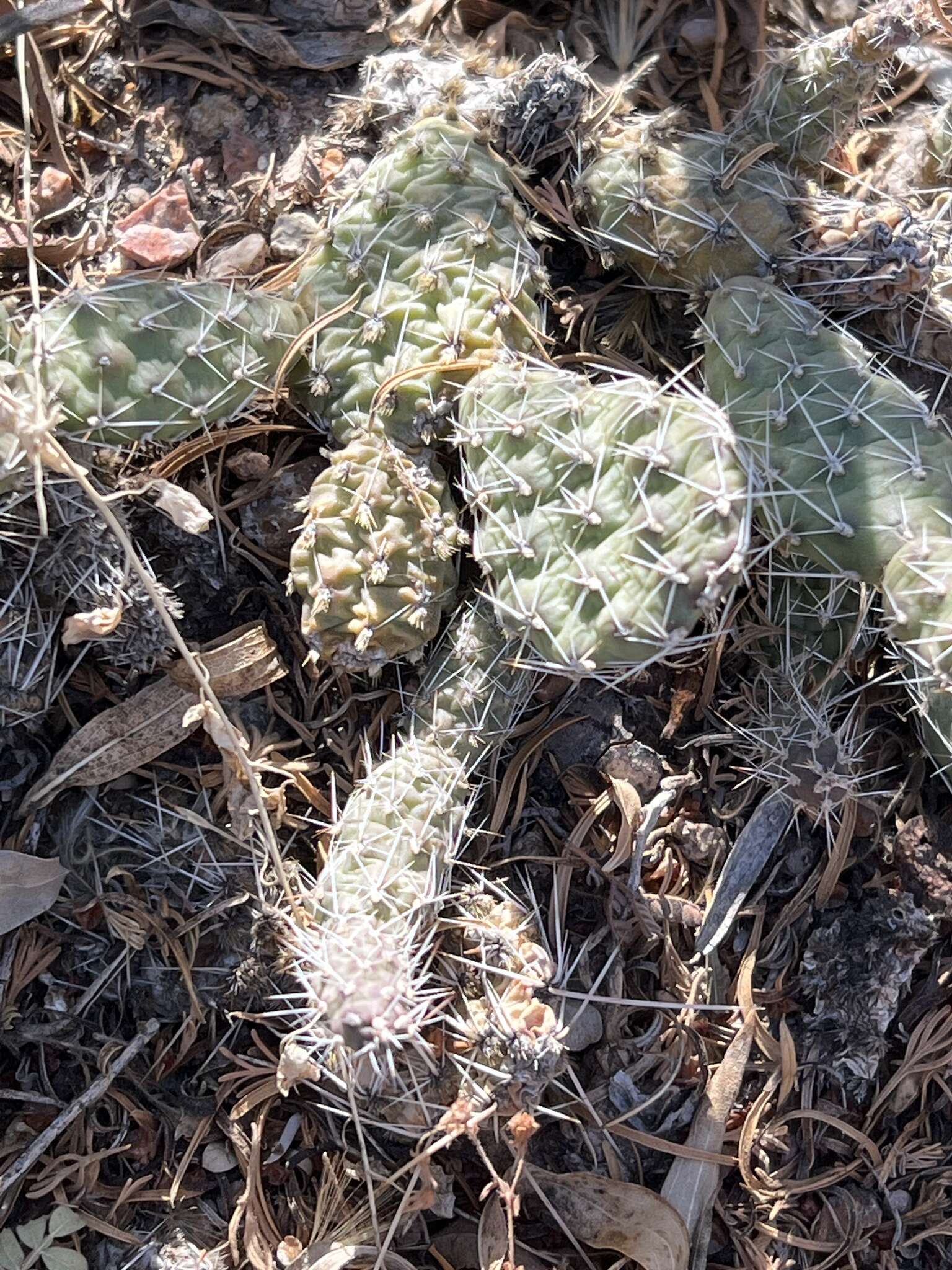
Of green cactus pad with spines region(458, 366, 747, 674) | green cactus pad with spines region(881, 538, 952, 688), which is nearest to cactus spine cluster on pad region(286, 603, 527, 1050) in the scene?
green cactus pad with spines region(458, 366, 747, 674)

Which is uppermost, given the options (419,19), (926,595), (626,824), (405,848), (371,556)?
(419,19)

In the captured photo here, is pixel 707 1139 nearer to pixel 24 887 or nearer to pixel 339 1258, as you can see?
pixel 339 1258

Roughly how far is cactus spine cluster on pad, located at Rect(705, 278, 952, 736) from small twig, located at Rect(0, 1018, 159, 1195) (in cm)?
165

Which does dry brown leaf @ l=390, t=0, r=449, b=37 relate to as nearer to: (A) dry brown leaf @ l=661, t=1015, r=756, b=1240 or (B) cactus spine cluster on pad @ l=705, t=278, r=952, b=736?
(B) cactus spine cluster on pad @ l=705, t=278, r=952, b=736

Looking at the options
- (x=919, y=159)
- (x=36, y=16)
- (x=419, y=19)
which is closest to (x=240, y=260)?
(x=36, y=16)

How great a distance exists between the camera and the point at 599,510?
6.00 feet

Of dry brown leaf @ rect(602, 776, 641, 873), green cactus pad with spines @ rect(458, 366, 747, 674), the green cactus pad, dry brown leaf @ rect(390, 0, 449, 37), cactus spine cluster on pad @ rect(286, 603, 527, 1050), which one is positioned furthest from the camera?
dry brown leaf @ rect(390, 0, 449, 37)

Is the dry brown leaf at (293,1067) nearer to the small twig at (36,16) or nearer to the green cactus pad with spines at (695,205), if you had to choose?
the green cactus pad with spines at (695,205)

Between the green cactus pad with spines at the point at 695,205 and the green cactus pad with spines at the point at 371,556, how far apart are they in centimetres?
70

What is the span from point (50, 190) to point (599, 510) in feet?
5.04

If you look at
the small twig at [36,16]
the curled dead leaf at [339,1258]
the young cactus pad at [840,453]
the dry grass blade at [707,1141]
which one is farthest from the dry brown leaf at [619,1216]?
the small twig at [36,16]

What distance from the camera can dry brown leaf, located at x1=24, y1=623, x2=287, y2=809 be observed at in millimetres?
2254

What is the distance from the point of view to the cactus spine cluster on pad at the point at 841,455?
1836mm

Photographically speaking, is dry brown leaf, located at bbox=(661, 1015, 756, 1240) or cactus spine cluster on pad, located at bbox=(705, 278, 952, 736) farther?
dry brown leaf, located at bbox=(661, 1015, 756, 1240)
